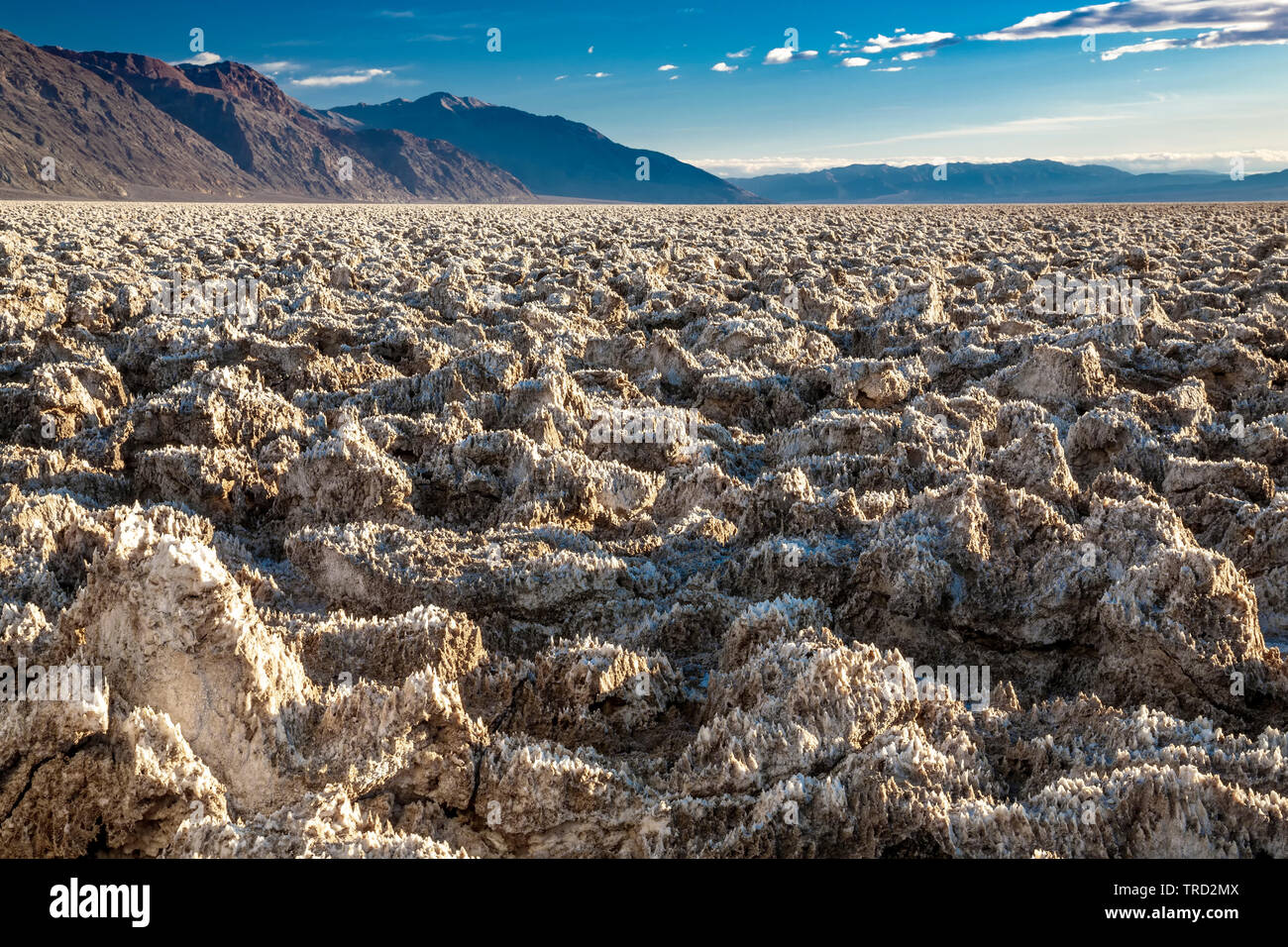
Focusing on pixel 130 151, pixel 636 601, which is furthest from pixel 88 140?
pixel 636 601

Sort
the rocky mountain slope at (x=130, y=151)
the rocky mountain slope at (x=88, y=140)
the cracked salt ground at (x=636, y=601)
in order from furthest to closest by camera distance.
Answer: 1. the rocky mountain slope at (x=130, y=151)
2. the rocky mountain slope at (x=88, y=140)
3. the cracked salt ground at (x=636, y=601)

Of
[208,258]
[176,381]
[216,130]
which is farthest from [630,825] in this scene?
[216,130]

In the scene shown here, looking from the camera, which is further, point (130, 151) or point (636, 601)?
point (130, 151)

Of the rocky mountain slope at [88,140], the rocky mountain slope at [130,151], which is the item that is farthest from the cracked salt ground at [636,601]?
the rocky mountain slope at [88,140]

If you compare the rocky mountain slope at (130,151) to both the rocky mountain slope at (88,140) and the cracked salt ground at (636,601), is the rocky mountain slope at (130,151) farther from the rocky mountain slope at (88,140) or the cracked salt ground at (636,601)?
the cracked salt ground at (636,601)

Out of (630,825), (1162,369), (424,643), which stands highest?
(1162,369)

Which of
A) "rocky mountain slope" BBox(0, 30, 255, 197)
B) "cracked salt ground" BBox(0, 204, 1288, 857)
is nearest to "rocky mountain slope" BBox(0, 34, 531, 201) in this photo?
"rocky mountain slope" BBox(0, 30, 255, 197)

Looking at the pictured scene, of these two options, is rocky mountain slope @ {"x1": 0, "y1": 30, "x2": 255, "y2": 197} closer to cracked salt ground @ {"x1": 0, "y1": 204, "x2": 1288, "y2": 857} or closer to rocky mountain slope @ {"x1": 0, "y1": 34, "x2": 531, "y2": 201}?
rocky mountain slope @ {"x1": 0, "y1": 34, "x2": 531, "y2": 201}

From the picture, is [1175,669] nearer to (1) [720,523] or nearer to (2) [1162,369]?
(1) [720,523]

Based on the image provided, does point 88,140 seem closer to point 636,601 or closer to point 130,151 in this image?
point 130,151
